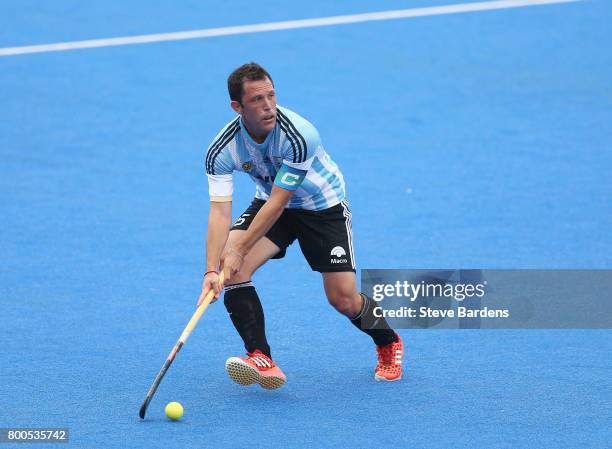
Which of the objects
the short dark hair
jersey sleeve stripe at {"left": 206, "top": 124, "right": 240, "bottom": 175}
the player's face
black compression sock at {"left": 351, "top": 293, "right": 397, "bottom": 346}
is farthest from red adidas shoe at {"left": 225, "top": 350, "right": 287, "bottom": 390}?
the short dark hair

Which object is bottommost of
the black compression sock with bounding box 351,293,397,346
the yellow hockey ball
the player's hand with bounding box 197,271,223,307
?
the yellow hockey ball

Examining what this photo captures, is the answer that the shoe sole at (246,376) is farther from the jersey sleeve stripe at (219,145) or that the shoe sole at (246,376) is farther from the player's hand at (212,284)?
the jersey sleeve stripe at (219,145)

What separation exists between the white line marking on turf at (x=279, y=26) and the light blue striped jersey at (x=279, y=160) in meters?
8.27

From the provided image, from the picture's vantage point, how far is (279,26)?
15.1 m

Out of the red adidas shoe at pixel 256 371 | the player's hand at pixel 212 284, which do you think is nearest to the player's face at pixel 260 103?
the player's hand at pixel 212 284

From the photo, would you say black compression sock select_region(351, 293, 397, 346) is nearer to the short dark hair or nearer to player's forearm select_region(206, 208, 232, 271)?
player's forearm select_region(206, 208, 232, 271)

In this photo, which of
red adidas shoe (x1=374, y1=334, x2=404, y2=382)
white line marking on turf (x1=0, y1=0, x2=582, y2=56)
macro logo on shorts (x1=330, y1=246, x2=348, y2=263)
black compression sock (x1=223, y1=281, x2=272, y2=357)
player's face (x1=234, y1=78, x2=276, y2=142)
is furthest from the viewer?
white line marking on turf (x1=0, y1=0, x2=582, y2=56)

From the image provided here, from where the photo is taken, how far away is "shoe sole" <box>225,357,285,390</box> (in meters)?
6.33

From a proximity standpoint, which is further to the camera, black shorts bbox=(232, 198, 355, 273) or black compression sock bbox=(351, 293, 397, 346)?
black compression sock bbox=(351, 293, 397, 346)

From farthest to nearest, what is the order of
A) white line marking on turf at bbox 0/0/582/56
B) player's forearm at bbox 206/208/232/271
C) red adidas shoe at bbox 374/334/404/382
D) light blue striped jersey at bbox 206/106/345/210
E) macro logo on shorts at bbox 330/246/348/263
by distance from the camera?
white line marking on turf at bbox 0/0/582/56 < red adidas shoe at bbox 374/334/404/382 < macro logo on shorts at bbox 330/246/348/263 < player's forearm at bbox 206/208/232/271 < light blue striped jersey at bbox 206/106/345/210

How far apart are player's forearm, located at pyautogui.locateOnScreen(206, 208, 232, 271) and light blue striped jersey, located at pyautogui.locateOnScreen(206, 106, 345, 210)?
0.37ft

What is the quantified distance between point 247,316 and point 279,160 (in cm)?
93

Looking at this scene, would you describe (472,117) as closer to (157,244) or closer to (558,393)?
(157,244)

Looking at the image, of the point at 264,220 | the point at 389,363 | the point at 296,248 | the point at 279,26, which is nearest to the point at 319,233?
the point at 264,220
